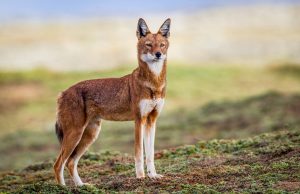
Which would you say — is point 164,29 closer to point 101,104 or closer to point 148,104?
point 148,104

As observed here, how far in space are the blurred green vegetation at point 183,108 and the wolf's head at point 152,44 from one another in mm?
9676

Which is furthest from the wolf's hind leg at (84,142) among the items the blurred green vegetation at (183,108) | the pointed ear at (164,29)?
the blurred green vegetation at (183,108)

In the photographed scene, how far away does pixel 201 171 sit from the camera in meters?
12.3

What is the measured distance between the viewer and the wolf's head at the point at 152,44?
11727 mm

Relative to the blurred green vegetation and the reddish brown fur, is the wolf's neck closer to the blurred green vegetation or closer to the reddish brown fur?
the reddish brown fur

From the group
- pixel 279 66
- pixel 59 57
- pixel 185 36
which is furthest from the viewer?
pixel 185 36

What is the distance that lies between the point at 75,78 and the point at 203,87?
8.21 meters

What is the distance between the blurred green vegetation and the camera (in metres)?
25.4

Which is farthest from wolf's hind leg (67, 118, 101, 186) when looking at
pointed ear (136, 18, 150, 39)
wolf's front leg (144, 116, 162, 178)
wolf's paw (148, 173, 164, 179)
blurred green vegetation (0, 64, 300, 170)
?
blurred green vegetation (0, 64, 300, 170)

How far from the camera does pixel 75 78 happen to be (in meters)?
42.9

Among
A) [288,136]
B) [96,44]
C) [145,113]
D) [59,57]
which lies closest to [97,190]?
[145,113]

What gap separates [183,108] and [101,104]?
2190 centimetres

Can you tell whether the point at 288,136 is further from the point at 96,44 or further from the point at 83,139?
the point at 96,44

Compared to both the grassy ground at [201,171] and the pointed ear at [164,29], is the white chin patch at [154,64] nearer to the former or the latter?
the pointed ear at [164,29]
